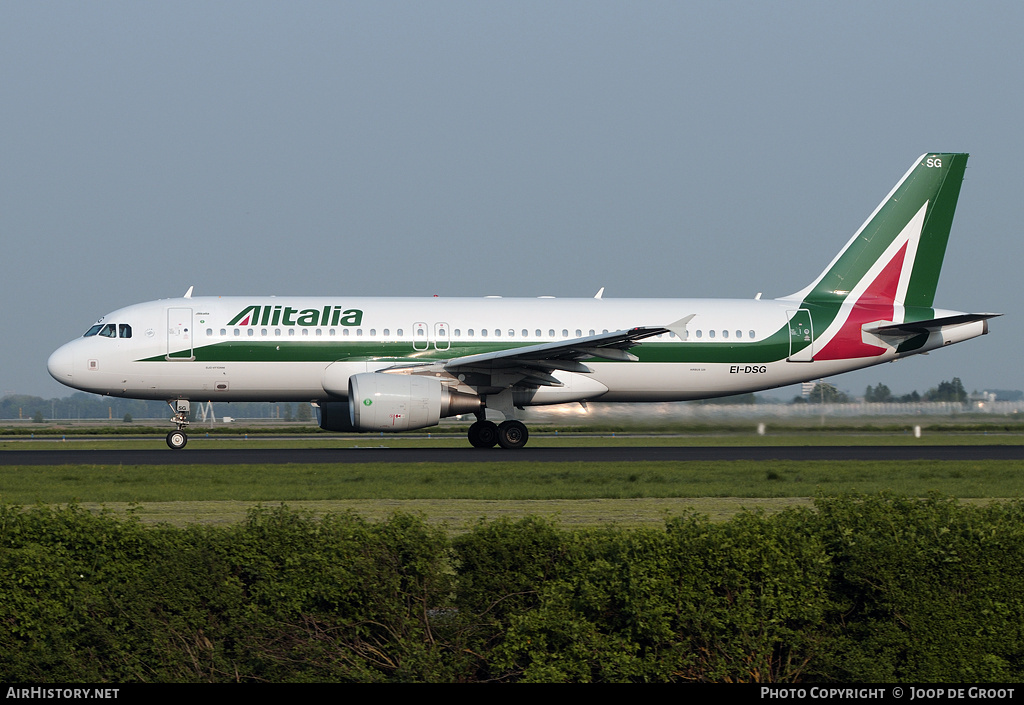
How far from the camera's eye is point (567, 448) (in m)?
29.0

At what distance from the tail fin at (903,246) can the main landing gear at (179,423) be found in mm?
17441

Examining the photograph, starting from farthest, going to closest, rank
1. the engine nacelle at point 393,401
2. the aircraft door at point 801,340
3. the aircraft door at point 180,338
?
the aircraft door at point 801,340, the aircraft door at point 180,338, the engine nacelle at point 393,401

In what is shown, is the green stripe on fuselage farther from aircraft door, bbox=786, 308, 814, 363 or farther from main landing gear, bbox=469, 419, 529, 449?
main landing gear, bbox=469, 419, 529, 449

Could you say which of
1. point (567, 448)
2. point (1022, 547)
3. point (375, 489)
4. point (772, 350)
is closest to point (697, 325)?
point (772, 350)

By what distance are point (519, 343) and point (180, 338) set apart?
8787 millimetres

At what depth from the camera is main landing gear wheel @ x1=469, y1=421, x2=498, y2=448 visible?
28875 millimetres

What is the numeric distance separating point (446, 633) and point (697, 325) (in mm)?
21922

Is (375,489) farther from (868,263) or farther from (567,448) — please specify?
(868,263)

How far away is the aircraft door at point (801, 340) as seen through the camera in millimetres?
30188

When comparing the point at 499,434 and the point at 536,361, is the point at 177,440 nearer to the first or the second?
the point at 499,434

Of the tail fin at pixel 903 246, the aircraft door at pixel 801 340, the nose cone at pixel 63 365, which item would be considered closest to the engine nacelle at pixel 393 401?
the nose cone at pixel 63 365

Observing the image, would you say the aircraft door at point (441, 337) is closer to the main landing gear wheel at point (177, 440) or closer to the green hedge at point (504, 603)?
the main landing gear wheel at point (177, 440)

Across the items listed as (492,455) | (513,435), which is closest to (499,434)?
(513,435)

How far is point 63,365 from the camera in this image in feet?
90.6
